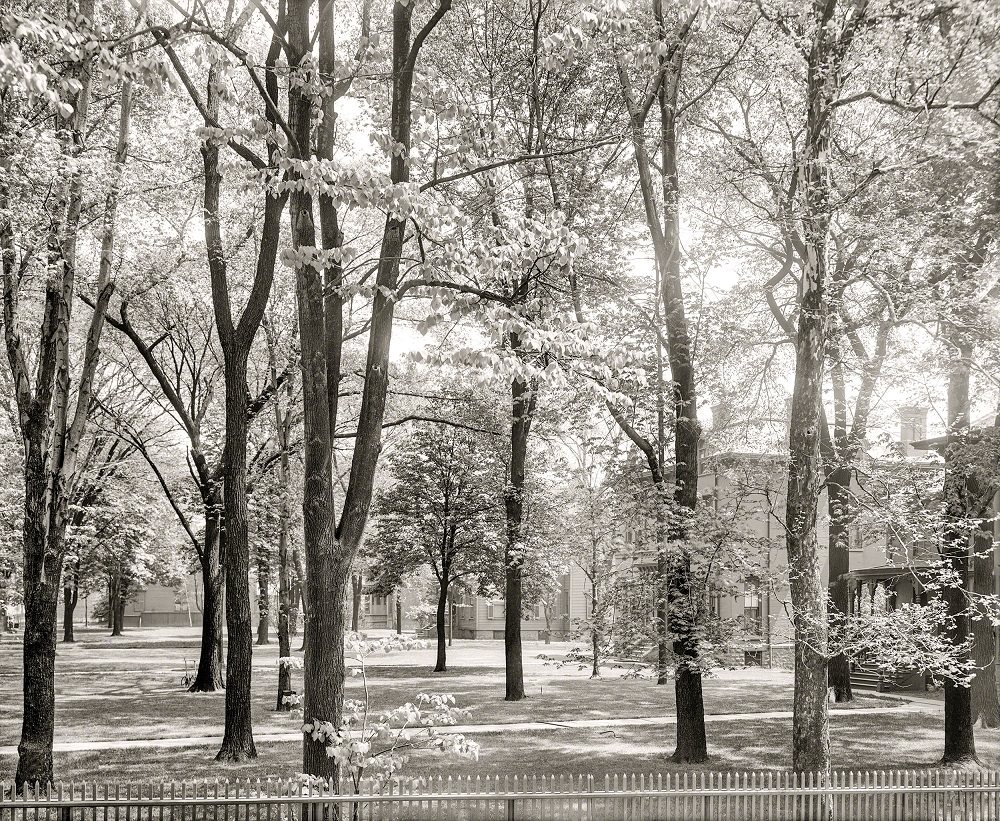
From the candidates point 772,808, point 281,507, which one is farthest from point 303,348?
point 281,507

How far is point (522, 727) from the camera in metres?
20.0

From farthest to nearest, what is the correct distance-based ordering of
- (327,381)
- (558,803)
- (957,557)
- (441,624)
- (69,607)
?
(69,607), (441,624), (957,557), (327,381), (558,803)

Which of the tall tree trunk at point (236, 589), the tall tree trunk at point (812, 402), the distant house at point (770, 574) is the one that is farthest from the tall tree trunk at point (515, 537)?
the tall tree trunk at point (812, 402)

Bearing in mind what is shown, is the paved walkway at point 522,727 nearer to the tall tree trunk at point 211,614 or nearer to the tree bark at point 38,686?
the tree bark at point 38,686

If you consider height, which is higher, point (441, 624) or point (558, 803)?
point (558, 803)

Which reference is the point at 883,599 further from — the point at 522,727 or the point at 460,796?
Answer: the point at 460,796

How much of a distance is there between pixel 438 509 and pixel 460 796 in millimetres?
27206


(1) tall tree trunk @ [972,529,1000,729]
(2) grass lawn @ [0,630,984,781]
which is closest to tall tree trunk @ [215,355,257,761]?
(2) grass lawn @ [0,630,984,781]

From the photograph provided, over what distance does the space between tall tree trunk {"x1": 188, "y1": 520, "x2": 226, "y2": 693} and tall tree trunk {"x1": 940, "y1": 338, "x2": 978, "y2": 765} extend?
18916mm

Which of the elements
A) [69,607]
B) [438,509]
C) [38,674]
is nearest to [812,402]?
[38,674]

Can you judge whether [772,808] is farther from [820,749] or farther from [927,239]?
[927,239]

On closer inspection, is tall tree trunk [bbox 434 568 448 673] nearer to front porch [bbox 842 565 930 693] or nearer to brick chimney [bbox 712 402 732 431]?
front porch [bbox 842 565 930 693]

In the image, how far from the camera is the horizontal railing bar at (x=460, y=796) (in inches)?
344

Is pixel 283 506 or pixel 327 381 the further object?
pixel 283 506
